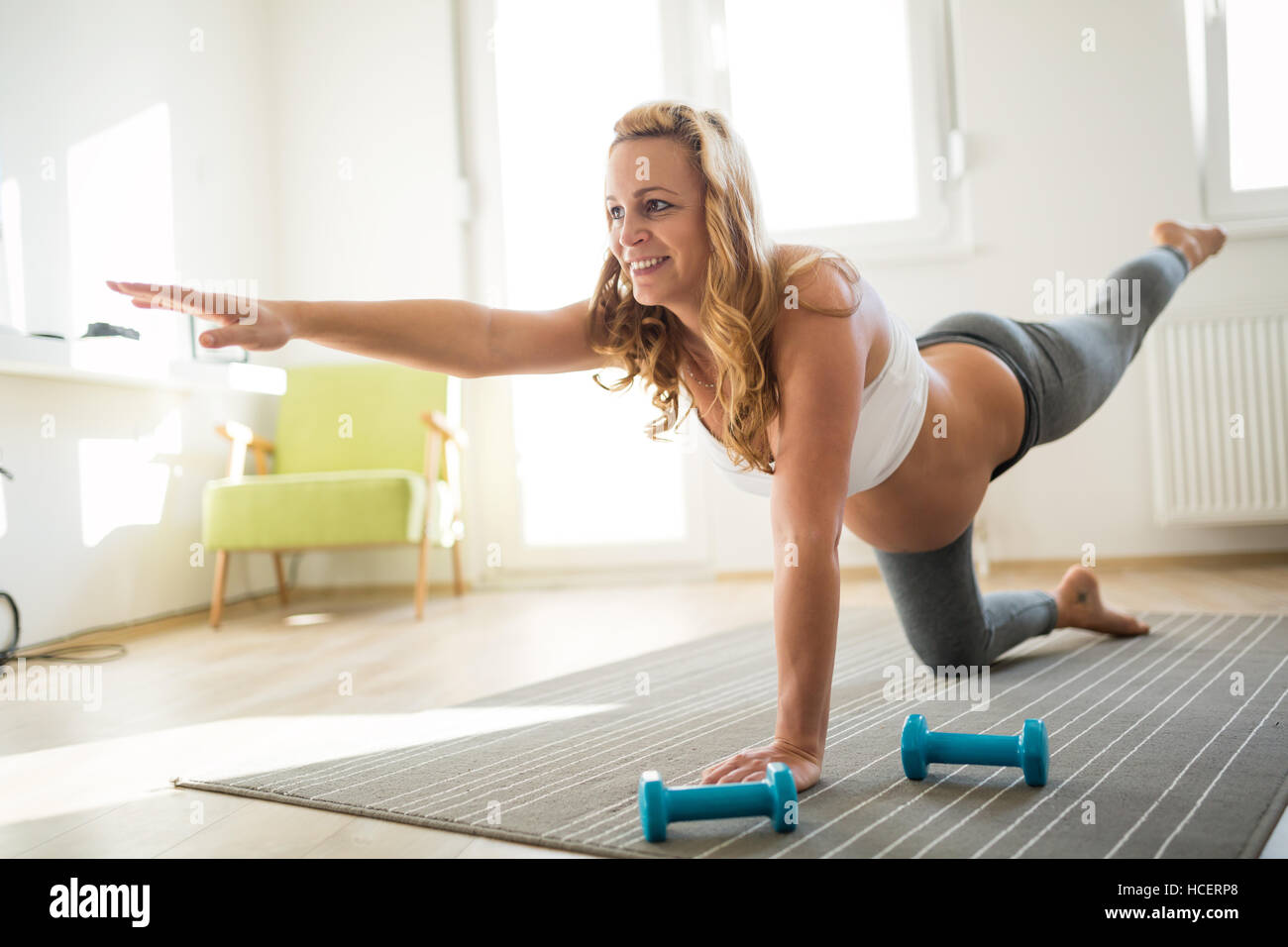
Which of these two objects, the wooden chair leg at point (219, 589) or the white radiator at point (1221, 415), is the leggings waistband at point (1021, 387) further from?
the wooden chair leg at point (219, 589)

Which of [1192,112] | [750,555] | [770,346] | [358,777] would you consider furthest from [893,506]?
[1192,112]

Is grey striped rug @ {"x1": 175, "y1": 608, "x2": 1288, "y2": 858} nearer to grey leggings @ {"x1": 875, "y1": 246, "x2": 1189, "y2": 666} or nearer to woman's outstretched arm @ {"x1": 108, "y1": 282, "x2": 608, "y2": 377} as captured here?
grey leggings @ {"x1": 875, "y1": 246, "x2": 1189, "y2": 666}

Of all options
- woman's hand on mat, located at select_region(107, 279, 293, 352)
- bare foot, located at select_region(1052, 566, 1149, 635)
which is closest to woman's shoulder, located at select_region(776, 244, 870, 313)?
woman's hand on mat, located at select_region(107, 279, 293, 352)

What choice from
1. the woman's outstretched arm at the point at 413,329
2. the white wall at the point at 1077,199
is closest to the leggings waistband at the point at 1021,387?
the woman's outstretched arm at the point at 413,329

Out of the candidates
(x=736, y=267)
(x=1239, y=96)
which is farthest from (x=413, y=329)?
(x=1239, y=96)

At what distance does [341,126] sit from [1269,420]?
343 centimetres

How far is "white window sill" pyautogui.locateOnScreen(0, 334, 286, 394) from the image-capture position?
243 cm

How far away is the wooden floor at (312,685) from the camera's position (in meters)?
1.16

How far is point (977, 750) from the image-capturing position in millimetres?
1181

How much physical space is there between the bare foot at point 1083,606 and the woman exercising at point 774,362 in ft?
1.46

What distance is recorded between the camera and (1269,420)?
10.8 feet

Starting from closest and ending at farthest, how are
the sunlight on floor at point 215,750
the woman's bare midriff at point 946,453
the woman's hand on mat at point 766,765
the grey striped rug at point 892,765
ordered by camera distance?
1. the grey striped rug at point 892,765
2. the woman's hand on mat at point 766,765
3. the sunlight on floor at point 215,750
4. the woman's bare midriff at point 946,453

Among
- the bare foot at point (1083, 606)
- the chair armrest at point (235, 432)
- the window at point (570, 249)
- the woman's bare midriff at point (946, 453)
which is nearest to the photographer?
the woman's bare midriff at point (946, 453)

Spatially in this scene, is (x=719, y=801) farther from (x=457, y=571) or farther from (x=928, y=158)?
(x=928, y=158)
